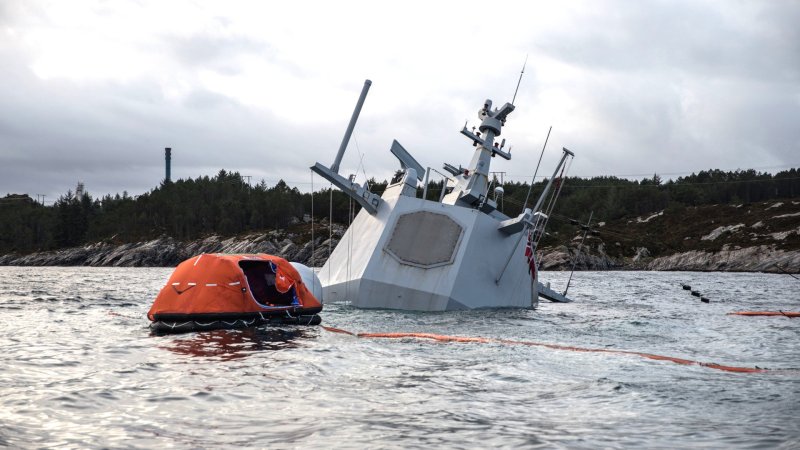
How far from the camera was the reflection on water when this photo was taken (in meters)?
13.9

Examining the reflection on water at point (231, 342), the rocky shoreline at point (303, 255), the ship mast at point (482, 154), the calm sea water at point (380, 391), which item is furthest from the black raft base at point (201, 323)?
the rocky shoreline at point (303, 255)

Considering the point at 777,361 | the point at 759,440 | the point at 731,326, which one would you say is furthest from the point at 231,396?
the point at 731,326

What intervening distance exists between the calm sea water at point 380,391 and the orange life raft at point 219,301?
22.5 inches

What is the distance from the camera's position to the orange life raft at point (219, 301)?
1712 cm

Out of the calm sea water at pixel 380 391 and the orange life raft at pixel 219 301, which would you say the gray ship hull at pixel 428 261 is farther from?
the orange life raft at pixel 219 301

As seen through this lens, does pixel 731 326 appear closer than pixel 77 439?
No

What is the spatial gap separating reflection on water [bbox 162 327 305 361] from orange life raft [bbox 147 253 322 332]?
36 cm

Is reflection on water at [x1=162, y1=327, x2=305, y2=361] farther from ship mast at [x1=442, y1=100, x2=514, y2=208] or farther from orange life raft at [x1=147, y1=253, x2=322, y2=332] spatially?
ship mast at [x1=442, y1=100, x2=514, y2=208]

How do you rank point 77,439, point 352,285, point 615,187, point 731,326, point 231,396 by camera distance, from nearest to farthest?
point 77,439 → point 231,396 → point 731,326 → point 352,285 → point 615,187

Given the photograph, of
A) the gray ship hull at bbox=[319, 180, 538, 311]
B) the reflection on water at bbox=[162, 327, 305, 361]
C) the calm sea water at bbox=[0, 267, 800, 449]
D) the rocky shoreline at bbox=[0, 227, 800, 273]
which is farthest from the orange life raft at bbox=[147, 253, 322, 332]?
the rocky shoreline at bbox=[0, 227, 800, 273]

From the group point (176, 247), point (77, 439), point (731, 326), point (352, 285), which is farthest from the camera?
point (176, 247)

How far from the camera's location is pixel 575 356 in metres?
14.3

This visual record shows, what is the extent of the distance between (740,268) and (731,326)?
84821 millimetres

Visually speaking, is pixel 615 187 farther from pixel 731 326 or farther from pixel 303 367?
pixel 303 367
